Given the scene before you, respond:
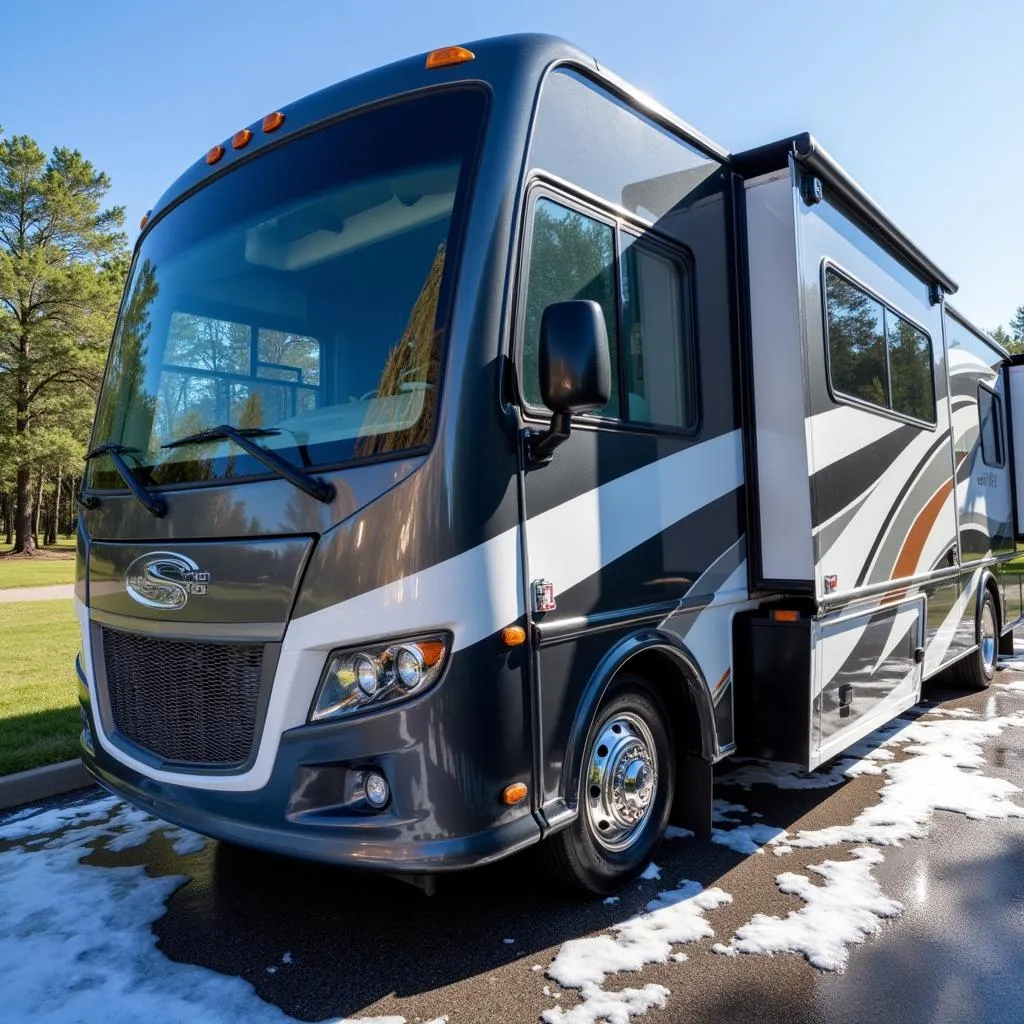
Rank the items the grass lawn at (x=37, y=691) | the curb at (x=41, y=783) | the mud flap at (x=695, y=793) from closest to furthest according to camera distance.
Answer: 1. the mud flap at (x=695, y=793)
2. the curb at (x=41, y=783)
3. the grass lawn at (x=37, y=691)

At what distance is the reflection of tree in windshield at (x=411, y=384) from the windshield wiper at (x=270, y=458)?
0.16 metres

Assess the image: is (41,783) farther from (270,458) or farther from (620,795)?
(620,795)

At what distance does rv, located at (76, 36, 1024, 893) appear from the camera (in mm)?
2668

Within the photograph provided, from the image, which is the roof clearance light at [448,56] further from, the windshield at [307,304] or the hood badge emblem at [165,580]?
the hood badge emblem at [165,580]

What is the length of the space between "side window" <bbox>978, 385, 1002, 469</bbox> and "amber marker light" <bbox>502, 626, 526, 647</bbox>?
565 cm

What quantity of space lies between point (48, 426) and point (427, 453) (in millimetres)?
31550

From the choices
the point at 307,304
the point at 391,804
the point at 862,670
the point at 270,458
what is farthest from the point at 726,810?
the point at 307,304

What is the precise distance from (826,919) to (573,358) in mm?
2187

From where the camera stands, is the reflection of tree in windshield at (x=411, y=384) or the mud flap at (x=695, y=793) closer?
the reflection of tree in windshield at (x=411, y=384)

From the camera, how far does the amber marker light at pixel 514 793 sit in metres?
2.71

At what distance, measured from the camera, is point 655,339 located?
141 inches

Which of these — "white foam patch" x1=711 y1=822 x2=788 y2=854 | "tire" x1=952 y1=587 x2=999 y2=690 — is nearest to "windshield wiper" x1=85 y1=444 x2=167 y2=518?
"white foam patch" x1=711 y1=822 x2=788 y2=854

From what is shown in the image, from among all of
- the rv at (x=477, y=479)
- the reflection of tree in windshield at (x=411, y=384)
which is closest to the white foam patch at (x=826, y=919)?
the rv at (x=477, y=479)

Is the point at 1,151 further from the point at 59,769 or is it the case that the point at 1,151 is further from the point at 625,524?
the point at 625,524
